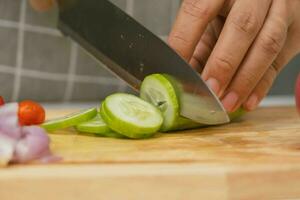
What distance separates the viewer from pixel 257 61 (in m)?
1.22

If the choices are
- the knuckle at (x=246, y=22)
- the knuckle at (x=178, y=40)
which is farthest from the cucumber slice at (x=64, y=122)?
the knuckle at (x=246, y=22)

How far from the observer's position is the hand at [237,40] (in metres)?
1.19

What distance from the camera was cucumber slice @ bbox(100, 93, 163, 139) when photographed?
1110 millimetres

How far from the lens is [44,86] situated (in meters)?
1.78

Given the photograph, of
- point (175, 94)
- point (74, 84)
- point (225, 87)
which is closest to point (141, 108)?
point (175, 94)

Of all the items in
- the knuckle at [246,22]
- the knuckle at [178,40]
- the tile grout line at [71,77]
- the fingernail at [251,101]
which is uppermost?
the knuckle at [246,22]

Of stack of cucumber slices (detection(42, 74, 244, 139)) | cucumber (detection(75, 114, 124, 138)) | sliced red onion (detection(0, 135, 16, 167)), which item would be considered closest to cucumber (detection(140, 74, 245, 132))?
stack of cucumber slices (detection(42, 74, 244, 139))

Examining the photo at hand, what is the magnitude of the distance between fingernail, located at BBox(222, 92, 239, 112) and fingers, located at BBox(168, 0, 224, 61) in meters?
0.12

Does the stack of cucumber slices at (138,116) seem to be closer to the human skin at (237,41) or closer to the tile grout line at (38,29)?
the human skin at (237,41)

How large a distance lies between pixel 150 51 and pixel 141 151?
304mm

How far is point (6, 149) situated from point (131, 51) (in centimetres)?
48

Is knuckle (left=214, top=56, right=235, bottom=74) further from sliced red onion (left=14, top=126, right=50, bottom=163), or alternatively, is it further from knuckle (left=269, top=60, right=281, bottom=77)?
sliced red onion (left=14, top=126, right=50, bottom=163)

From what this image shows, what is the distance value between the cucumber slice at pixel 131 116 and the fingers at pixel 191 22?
5.8 inches

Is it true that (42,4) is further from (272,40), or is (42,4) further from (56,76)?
(272,40)
